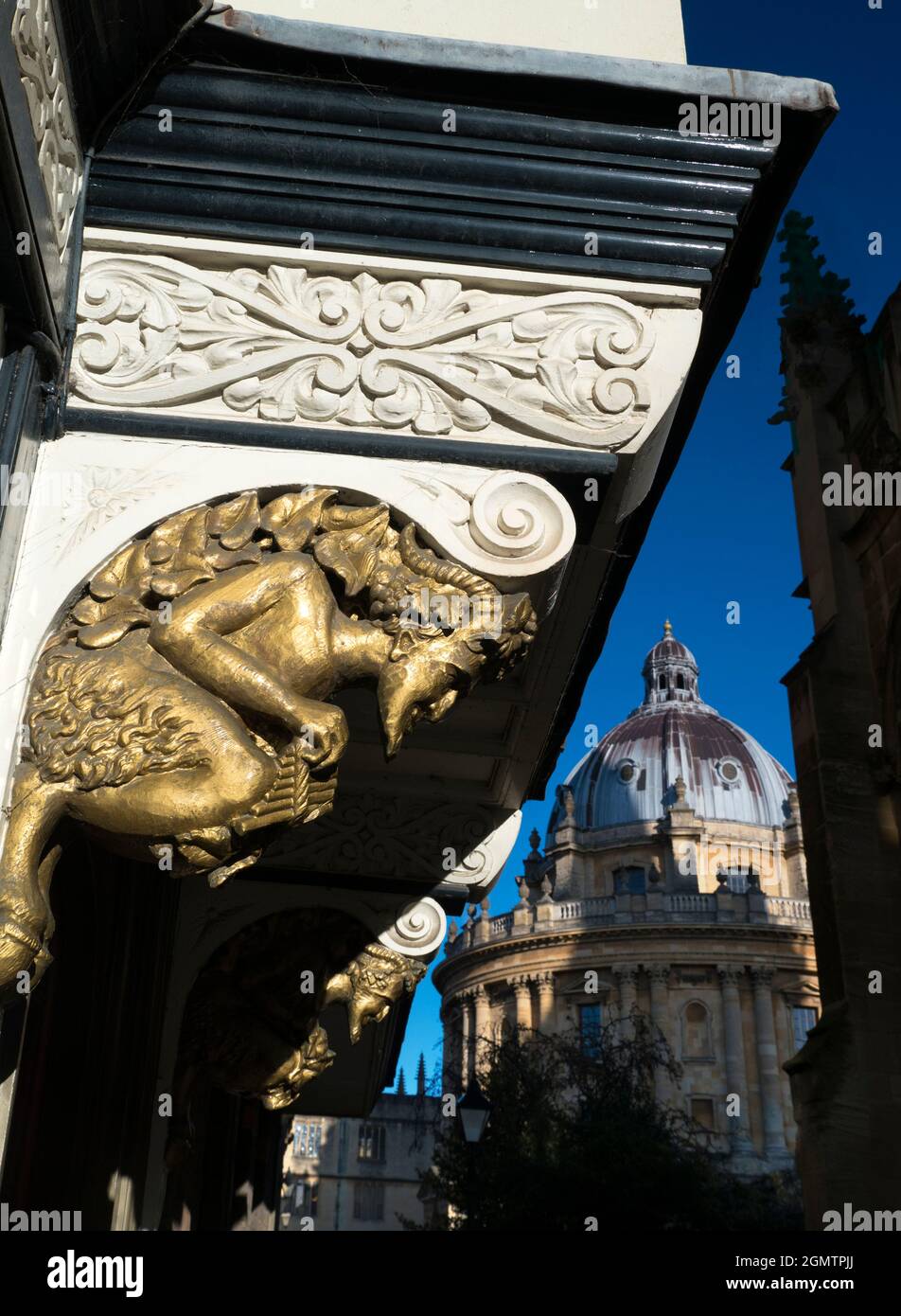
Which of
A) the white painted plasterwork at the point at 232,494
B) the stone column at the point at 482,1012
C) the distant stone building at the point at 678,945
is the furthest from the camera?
the stone column at the point at 482,1012

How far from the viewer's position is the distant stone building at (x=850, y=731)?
12.8 metres

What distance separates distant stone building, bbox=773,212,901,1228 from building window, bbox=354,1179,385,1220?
181ft

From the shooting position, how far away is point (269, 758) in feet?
6.55

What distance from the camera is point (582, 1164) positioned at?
3159 centimetres

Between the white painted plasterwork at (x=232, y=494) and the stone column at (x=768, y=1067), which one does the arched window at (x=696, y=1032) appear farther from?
the white painted plasterwork at (x=232, y=494)

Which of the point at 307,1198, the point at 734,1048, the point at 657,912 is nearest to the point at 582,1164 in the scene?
the point at 734,1048

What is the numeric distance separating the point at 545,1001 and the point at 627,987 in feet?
12.3

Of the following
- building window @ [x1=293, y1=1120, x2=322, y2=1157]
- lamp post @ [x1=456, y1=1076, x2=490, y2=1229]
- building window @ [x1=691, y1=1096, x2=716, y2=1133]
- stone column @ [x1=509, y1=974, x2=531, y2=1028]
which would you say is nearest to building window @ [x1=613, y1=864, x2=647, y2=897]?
stone column @ [x1=509, y1=974, x2=531, y2=1028]

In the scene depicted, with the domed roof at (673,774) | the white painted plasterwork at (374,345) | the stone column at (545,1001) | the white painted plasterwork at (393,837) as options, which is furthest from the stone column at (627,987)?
the white painted plasterwork at (374,345)

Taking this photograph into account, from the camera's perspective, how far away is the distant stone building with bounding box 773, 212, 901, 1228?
12828 mm

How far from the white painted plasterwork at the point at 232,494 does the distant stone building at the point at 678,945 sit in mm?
47325
